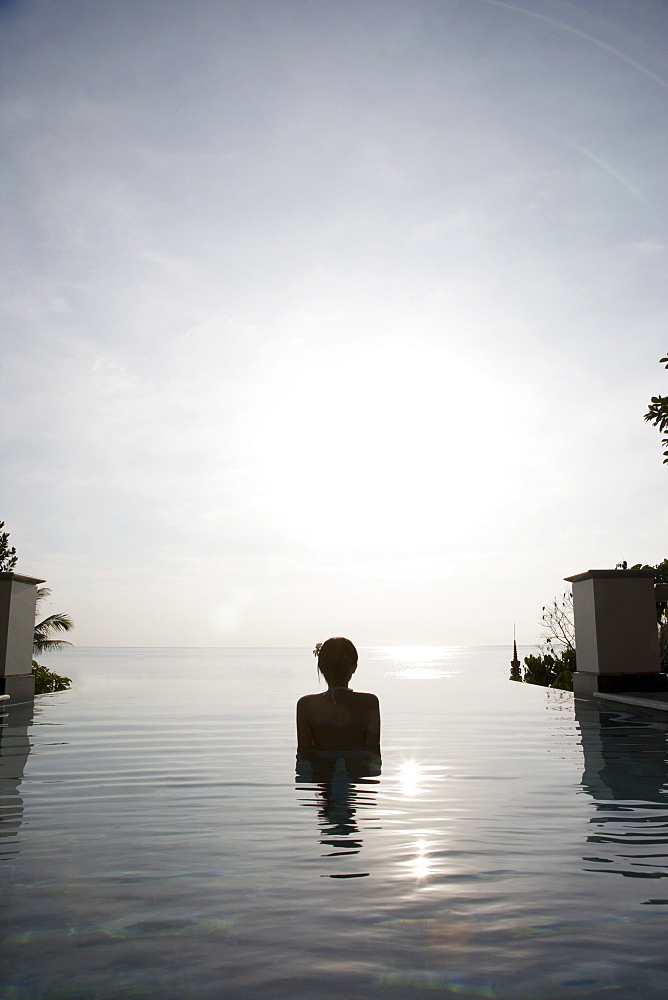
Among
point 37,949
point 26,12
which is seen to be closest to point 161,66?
point 26,12

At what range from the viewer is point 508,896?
12.9 feet

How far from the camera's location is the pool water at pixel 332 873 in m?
2.99

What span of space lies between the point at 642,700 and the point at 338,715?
9120 millimetres

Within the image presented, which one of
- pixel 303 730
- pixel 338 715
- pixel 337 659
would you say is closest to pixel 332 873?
pixel 337 659

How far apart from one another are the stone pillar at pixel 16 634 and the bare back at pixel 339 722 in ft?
36.6

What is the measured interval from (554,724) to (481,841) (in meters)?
7.78

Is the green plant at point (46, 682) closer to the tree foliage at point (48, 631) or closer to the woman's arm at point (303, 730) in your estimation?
the tree foliage at point (48, 631)

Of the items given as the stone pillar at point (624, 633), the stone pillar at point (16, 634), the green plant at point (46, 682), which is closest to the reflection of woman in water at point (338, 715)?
the stone pillar at point (624, 633)

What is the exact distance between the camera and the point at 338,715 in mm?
6980

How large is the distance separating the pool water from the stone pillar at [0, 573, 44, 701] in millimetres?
7126

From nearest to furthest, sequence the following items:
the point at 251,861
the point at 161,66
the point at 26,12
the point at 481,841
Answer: the point at 251,861, the point at 481,841, the point at 26,12, the point at 161,66

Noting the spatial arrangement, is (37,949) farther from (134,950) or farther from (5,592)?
(5,592)

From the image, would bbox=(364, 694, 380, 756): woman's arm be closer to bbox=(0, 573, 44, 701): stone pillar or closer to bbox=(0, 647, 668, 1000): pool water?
bbox=(0, 647, 668, 1000): pool water

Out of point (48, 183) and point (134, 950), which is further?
point (48, 183)
